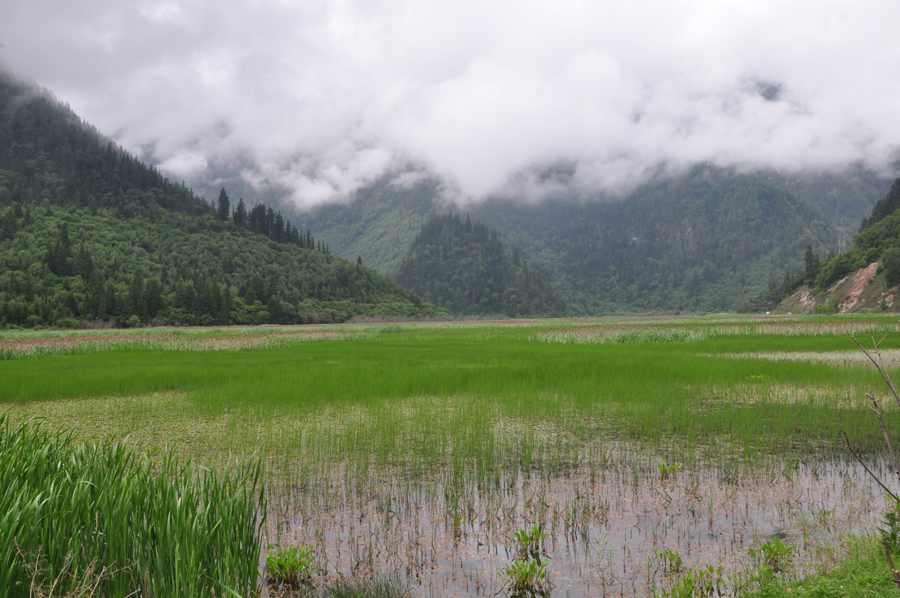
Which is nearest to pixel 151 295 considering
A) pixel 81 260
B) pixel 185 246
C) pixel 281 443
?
pixel 81 260

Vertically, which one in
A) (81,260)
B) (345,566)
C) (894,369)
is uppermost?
(81,260)

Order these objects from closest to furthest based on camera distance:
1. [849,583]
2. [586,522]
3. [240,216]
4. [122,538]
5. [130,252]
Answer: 1. [122,538]
2. [849,583]
3. [586,522]
4. [130,252]
5. [240,216]

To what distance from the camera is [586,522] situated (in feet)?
22.8

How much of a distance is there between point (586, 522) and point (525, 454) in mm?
2537

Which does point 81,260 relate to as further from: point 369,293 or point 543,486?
point 543,486

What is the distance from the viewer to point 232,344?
38344 millimetres

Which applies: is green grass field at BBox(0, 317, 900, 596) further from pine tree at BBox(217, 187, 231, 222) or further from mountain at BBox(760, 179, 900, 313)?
pine tree at BBox(217, 187, 231, 222)

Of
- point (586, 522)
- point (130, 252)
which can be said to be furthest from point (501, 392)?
point (130, 252)

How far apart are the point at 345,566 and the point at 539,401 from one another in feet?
29.9

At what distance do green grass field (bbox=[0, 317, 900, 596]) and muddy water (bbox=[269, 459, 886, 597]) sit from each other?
0.10 ft

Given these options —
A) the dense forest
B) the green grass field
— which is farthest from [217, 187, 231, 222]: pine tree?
the green grass field

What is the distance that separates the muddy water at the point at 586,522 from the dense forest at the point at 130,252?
3376 inches

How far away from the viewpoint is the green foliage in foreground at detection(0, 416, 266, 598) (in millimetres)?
3887

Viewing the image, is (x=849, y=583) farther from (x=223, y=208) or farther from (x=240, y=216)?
(x=223, y=208)
